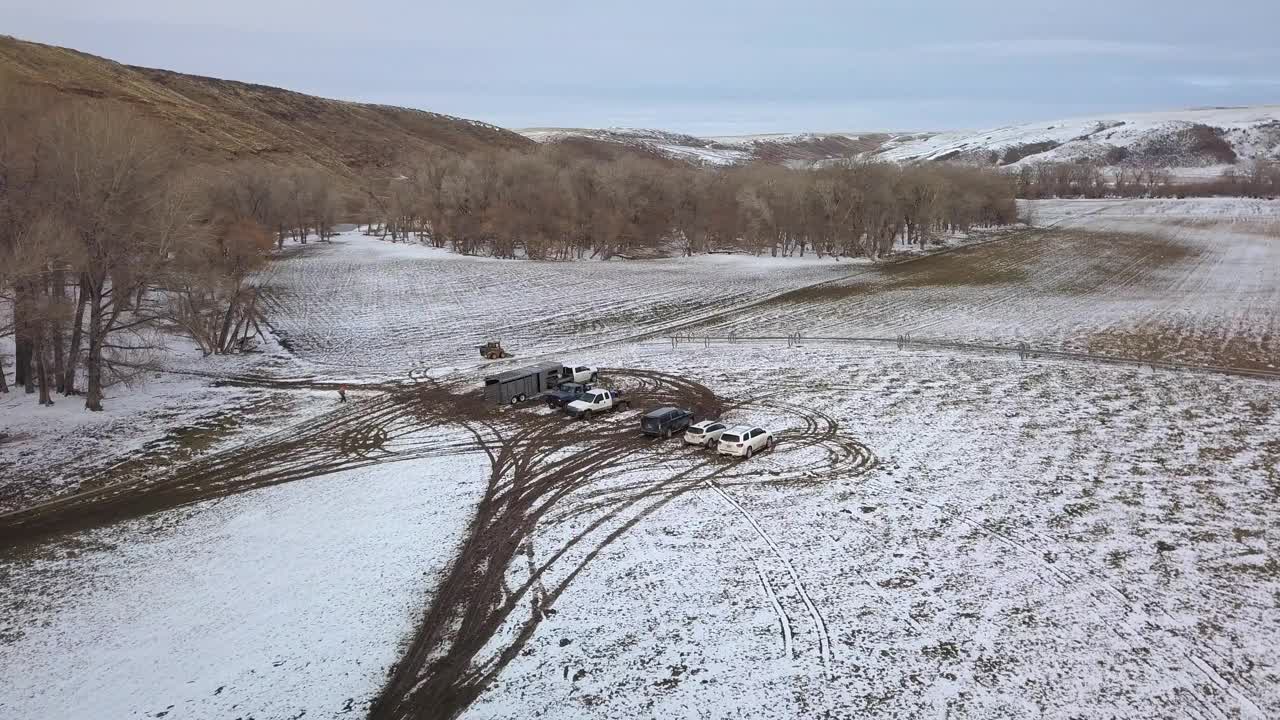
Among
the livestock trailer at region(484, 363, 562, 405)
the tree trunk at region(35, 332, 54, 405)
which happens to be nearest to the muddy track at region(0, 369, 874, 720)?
the livestock trailer at region(484, 363, 562, 405)

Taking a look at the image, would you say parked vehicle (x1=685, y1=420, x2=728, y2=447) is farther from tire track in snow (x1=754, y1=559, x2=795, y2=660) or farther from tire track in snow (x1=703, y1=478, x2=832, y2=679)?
tire track in snow (x1=754, y1=559, x2=795, y2=660)

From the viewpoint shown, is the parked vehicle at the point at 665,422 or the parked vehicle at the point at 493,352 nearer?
the parked vehicle at the point at 665,422

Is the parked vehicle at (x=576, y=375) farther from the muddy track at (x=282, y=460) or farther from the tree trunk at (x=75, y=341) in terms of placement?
the tree trunk at (x=75, y=341)

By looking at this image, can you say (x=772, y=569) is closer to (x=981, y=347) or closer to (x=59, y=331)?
(x=981, y=347)

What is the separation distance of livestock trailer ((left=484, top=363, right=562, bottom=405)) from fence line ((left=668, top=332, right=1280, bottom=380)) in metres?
14.6

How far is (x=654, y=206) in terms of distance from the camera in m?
105

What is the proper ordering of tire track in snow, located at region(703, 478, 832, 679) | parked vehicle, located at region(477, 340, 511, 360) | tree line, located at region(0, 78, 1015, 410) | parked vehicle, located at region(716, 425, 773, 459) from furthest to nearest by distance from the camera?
parked vehicle, located at region(477, 340, 511, 360) → tree line, located at region(0, 78, 1015, 410) → parked vehicle, located at region(716, 425, 773, 459) → tire track in snow, located at region(703, 478, 832, 679)

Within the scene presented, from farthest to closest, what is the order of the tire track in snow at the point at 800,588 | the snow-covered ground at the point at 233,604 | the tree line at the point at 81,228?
1. the tree line at the point at 81,228
2. the tire track in snow at the point at 800,588
3. the snow-covered ground at the point at 233,604

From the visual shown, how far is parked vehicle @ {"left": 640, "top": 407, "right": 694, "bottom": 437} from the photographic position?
29.1 metres

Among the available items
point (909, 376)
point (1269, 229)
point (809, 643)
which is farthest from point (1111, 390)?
point (1269, 229)

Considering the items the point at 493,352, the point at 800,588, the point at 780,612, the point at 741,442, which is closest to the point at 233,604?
the point at 780,612

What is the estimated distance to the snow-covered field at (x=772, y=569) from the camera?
47.1 feet

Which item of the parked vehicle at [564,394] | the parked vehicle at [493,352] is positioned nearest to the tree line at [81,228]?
the parked vehicle at [493,352]

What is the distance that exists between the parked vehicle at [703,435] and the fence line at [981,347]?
70.1 feet
